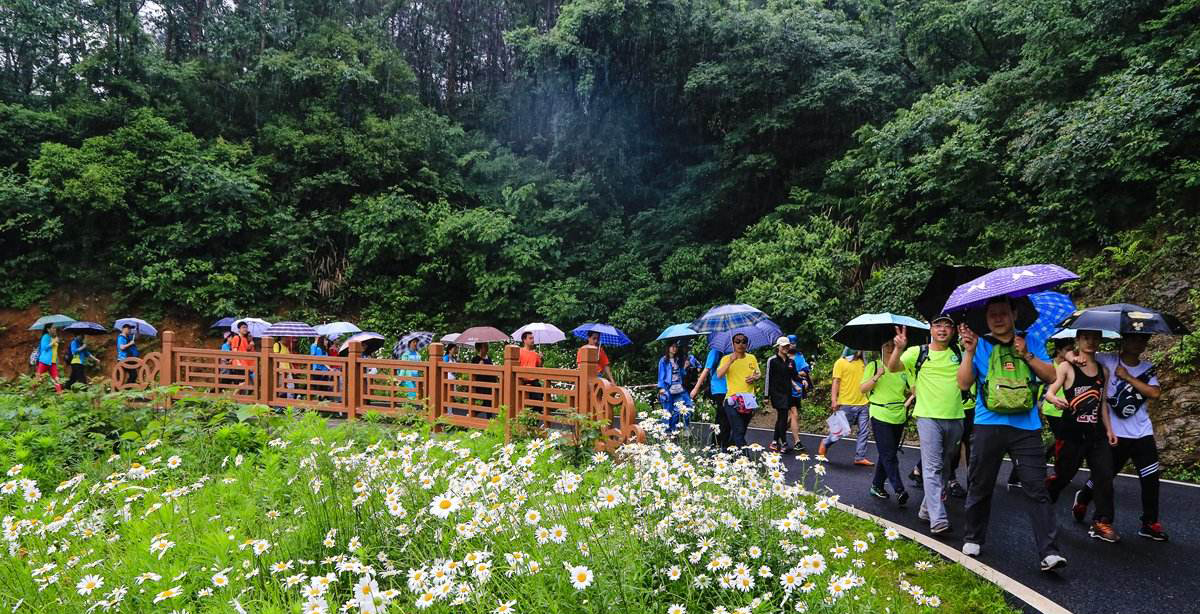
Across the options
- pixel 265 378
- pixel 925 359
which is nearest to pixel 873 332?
pixel 925 359

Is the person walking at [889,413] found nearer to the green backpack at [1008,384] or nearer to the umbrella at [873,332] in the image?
the umbrella at [873,332]

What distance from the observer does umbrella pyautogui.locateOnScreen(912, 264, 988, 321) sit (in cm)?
514

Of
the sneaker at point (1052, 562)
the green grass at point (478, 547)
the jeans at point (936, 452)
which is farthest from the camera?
the jeans at point (936, 452)

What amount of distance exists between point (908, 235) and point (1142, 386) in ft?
39.1

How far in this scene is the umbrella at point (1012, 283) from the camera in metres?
3.88

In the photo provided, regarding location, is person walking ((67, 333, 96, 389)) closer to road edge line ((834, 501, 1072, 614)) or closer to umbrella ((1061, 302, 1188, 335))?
road edge line ((834, 501, 1072, 614))

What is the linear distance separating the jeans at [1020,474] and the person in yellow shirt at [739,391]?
2940 millimetres

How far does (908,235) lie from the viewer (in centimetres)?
1582

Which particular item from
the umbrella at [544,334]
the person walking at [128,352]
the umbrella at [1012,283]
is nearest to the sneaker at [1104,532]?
the umbrella at [1012,283]

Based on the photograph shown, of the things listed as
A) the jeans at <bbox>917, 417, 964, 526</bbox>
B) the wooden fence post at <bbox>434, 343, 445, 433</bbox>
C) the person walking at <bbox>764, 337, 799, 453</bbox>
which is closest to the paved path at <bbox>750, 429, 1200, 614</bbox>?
the jeans at <bbox>917, 417, 964, 526</bbox>

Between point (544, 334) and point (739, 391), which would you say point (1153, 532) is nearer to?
point (739, 391)

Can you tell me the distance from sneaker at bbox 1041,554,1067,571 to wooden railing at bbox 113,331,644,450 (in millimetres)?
3214

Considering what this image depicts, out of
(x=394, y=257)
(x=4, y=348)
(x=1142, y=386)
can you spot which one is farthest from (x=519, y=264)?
(x=1142, y=386)

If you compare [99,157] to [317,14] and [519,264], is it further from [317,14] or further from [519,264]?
[519,264]
